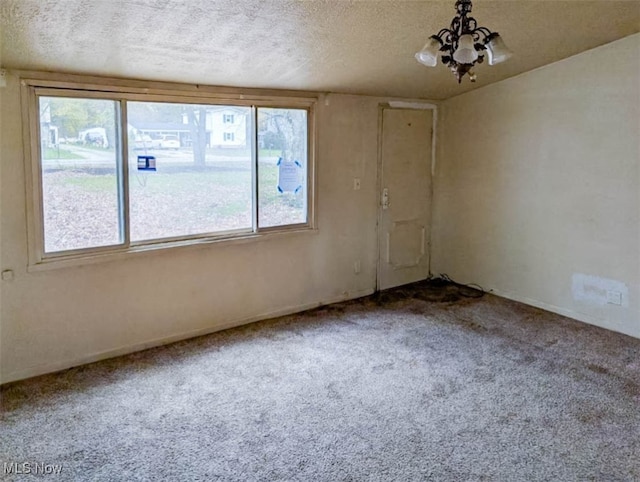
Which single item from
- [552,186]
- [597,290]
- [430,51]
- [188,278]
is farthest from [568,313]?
[188,278]

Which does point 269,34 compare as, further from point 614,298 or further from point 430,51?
point 614,298

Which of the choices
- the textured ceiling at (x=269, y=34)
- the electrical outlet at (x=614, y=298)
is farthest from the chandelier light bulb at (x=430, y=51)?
the electrical outlet at (x=614, y=298)

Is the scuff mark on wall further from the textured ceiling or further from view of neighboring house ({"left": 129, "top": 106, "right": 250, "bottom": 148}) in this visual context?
→ view of neighboring house ({"left": 129, "top": 106, "right": 250, "bottom": 148})

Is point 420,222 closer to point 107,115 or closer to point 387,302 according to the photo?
point 387,302

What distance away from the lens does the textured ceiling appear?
2.62m

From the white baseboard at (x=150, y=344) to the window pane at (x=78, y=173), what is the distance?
76cm

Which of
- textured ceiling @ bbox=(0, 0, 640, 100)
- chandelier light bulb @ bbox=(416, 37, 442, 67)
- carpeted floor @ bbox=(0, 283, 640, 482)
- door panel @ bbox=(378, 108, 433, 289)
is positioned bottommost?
carpeted floor @ bbox=(0, 283, 640, 482)

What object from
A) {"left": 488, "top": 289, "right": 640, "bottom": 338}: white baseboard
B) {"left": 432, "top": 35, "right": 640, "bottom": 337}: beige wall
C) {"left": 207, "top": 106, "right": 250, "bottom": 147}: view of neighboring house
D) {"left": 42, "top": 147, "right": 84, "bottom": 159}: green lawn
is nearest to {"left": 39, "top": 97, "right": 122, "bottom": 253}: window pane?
{"left": 42, "top": 147, "right": 84, "bottom": 159}: green lawn

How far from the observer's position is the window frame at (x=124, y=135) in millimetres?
3230

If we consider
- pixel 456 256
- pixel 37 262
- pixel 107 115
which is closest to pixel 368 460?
pixel 37 262

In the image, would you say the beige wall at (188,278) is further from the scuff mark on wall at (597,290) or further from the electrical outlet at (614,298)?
the electrical outlet at (614,298)

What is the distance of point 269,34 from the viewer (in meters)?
3.11

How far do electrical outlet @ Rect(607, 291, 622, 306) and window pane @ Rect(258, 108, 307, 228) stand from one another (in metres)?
2.62

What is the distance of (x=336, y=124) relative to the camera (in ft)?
15.6
